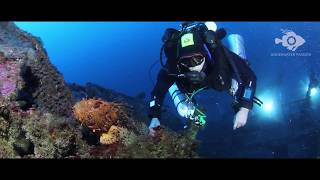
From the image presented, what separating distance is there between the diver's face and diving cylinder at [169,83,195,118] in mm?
576

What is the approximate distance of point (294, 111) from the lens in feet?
38.6

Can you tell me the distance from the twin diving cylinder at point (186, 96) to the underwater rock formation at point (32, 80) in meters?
2.16

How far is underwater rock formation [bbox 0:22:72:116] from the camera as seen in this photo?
625 centimetres

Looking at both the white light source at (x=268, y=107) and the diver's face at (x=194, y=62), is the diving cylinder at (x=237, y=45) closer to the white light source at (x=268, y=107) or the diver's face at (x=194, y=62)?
the diver's face at (x=194, y=62)

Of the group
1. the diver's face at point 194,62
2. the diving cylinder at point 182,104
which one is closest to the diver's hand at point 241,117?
the diving cylinder at point 182,104

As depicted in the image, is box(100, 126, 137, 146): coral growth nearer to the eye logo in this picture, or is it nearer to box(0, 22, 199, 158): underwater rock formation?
box(0, 22, 199, 158): underwater rock formation

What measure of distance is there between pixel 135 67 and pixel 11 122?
269 feet

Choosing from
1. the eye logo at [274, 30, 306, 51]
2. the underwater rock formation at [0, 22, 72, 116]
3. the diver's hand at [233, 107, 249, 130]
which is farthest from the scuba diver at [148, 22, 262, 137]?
the eye logo at [274, 30, 306, 51]

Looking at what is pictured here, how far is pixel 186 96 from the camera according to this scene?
19.2 feet
